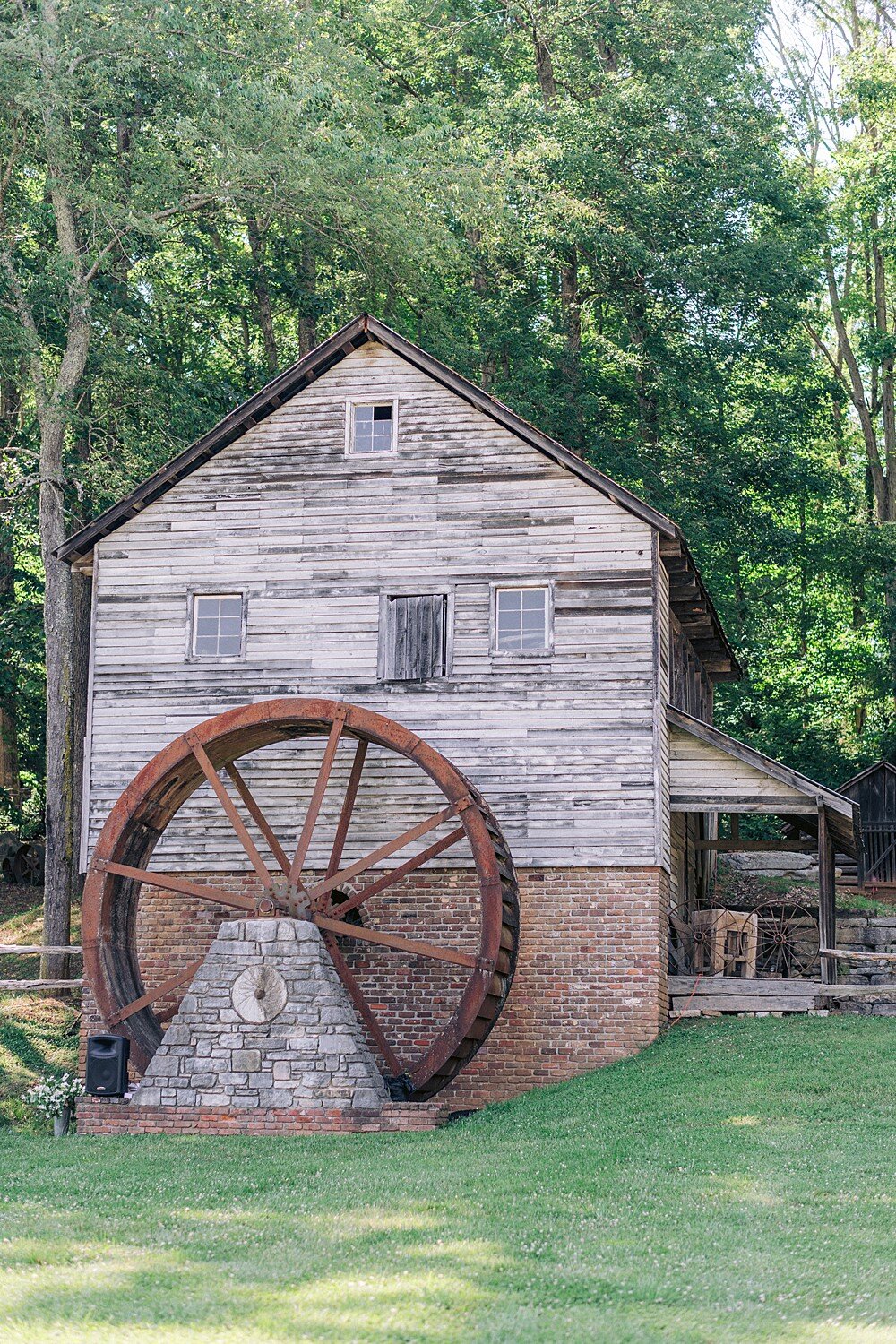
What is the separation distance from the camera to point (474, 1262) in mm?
8266

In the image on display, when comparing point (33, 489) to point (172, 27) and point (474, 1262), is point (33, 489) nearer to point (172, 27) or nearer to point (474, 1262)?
point (172, 27)

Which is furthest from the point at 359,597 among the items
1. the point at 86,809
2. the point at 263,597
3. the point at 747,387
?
the point at 747,387

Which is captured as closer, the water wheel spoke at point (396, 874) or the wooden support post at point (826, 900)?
the water wheel spoke at point (396, 874)

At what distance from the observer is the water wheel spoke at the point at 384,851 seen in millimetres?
15562

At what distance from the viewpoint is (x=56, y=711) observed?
2205 centimetres

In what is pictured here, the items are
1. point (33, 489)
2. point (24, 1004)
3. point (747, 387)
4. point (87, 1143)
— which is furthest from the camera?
point (747, 387)

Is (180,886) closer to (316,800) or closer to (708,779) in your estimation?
(316,800)

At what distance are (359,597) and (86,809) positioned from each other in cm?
383

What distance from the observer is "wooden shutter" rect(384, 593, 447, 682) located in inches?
681

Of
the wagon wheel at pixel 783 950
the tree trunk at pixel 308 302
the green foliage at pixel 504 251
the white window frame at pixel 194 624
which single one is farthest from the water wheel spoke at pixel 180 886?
the tree trunk at pixel 308 302

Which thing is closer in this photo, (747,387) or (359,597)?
(359,597)

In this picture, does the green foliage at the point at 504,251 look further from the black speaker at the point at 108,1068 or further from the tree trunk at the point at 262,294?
the black speaker at the point at 108,1068

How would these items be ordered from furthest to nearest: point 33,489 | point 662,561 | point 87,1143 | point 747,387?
1. point 747,387
2. point 33,489
3. point 662,561
4. point 87,1143

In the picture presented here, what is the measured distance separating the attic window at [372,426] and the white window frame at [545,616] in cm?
215
